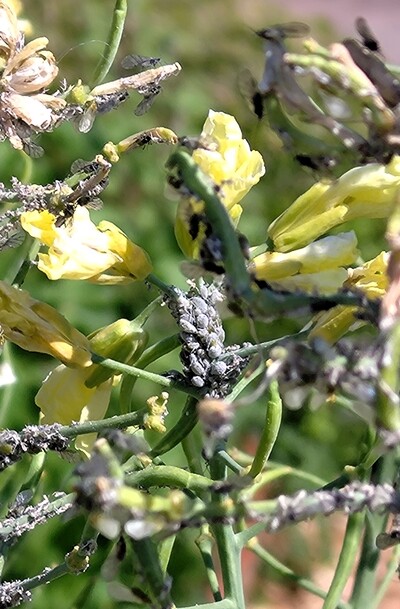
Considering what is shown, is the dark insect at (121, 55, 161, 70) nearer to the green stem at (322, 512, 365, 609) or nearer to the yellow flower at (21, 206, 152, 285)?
the yellow flower at (21, 206, 152, 285)

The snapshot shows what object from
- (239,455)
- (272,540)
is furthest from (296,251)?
(272,540)

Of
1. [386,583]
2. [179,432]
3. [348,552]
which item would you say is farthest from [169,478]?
[386,583]

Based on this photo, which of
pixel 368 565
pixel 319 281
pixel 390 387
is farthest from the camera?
pixel 368 565

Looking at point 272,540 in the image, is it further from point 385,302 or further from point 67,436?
point 385,302

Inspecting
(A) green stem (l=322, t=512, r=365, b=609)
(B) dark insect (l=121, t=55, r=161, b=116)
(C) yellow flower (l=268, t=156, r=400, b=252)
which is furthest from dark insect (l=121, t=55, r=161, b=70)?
(A) green stem (l=322, t=512, r=365, b=609)

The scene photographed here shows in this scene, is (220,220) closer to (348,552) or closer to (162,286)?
(162,286)

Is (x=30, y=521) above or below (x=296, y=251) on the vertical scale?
below
